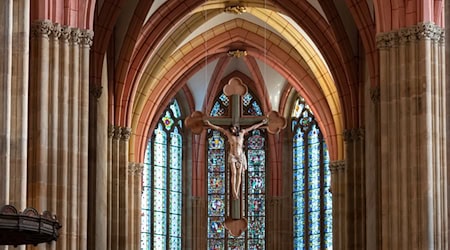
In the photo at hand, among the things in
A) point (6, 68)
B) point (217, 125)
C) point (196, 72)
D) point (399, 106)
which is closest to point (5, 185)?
point (6, 68)

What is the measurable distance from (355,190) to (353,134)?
164 cm

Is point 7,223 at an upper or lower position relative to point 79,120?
lower

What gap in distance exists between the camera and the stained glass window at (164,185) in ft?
153

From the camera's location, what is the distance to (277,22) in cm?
4316

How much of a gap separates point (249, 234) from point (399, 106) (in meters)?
18.9

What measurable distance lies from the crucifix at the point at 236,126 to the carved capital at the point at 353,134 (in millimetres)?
5369

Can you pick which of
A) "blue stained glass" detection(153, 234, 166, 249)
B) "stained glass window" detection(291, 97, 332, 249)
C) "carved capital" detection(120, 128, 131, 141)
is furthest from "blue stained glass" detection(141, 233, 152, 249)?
"carved capital" detection(120, 128, 131, 141)

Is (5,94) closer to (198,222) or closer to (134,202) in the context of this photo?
(134,202)

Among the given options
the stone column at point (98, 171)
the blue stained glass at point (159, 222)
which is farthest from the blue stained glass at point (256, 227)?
the stone column at point (98, 171)

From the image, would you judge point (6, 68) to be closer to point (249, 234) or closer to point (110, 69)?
point (110, 69)

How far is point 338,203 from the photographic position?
41188 mm

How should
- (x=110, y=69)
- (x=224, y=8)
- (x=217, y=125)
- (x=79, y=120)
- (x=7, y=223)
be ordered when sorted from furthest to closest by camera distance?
(x=224, y=8), (x=110, y=69), (x=217, y=125), (x=79, y=120), (x=7, y=223)

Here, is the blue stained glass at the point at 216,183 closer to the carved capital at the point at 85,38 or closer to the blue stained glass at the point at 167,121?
the blue stained glass at the point at 167,121

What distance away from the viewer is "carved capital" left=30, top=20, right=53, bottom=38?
95.6 ft
